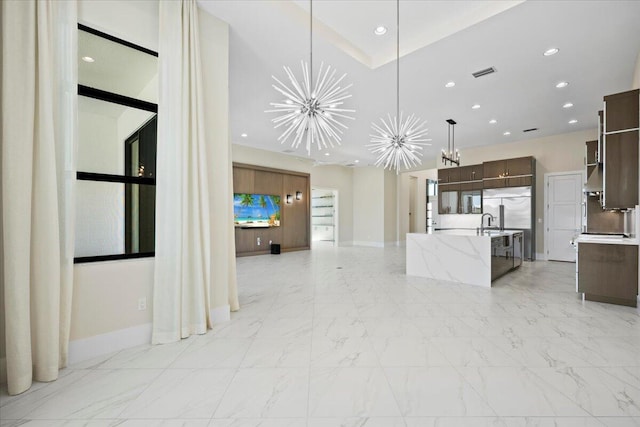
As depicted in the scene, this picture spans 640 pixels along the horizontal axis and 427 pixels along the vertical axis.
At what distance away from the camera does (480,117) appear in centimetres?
643

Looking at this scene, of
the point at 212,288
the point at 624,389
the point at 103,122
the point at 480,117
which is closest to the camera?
the point at 624,389

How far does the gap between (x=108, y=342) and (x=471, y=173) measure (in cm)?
939

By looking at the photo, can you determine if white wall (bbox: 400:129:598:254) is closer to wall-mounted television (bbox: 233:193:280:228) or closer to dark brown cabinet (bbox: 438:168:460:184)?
dark brown cabinet (bbox: 438:168:460:184)

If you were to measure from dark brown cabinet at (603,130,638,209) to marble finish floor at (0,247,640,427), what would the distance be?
1387 millimetres

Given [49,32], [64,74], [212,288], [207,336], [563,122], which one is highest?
[563,122]

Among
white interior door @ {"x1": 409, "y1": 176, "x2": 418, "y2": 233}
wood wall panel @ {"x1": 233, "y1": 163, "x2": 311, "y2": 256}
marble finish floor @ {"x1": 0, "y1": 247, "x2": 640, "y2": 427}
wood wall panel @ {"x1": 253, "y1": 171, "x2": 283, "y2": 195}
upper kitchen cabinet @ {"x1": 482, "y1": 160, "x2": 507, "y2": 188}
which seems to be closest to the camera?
marble finish floor @ {"x1": 0, "y1": 247, "x2": 640, "y2": 427}

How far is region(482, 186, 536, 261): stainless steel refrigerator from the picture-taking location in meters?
7.77

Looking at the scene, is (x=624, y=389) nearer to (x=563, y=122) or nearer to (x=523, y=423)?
(x=523, y=423)

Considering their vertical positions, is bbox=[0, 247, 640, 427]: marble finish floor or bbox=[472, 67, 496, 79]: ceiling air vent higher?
bbox=[472, 67, 496, 79]: ceiling air vent

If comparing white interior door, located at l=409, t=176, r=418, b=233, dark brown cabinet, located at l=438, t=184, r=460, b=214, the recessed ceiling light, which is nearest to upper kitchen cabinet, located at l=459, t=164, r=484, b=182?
dark brown cabinet, located at l=438, t=184, r=460, b=214

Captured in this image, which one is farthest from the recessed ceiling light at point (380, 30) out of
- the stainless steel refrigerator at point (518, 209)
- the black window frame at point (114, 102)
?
the stainless steel refrigerator at point (518, 209)

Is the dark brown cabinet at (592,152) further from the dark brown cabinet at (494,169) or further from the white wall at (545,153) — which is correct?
the dark brown cabinet at (494,169)

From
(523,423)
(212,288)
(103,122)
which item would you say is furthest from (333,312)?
(103,122)

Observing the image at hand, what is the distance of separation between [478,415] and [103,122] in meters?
3.62
